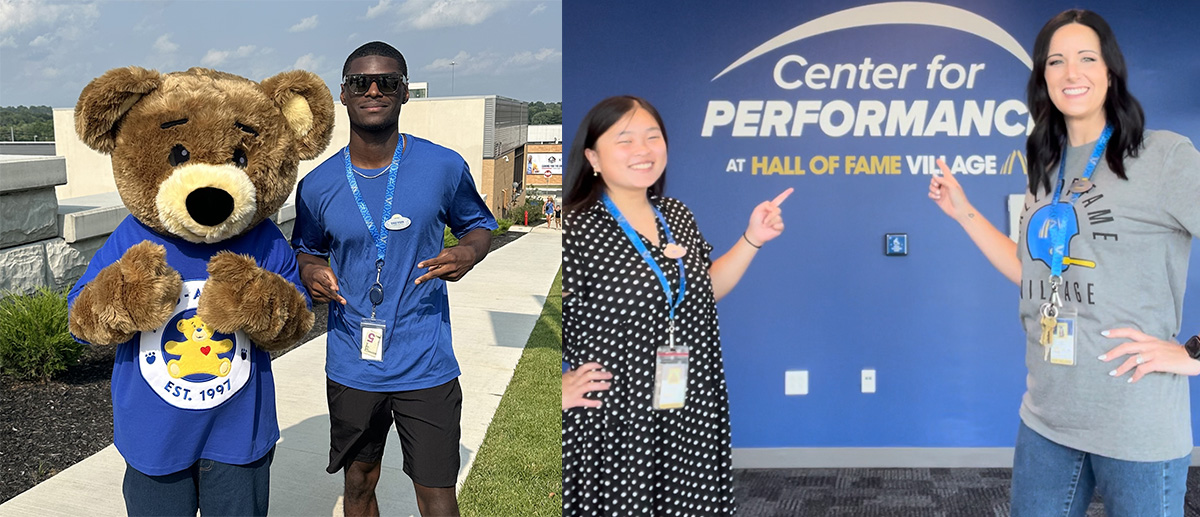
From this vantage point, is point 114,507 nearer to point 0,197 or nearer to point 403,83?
point 403,83

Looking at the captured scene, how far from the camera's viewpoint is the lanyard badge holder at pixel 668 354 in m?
1.90

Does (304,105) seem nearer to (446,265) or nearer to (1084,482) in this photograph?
(446,265)

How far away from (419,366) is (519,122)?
1412 centimetres

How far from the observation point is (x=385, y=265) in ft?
6.32

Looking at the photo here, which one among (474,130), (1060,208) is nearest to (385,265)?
(1060,208)

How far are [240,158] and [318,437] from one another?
186 cm

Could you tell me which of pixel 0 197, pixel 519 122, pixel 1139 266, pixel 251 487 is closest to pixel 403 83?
pixel 251 487

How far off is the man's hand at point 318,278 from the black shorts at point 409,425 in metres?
0.23

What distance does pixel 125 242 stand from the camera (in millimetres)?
1744

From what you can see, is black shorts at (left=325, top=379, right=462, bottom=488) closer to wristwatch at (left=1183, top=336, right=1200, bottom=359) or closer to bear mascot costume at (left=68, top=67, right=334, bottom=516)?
bear mascot costume at (left=68, top=67, right=334, bottom=516)

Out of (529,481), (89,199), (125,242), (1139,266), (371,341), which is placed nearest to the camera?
(1139,266)

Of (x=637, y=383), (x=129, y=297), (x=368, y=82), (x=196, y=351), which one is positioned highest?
(x=368, y=82)

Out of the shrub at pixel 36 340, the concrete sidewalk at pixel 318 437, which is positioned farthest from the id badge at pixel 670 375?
the shrub at pixel 36 340

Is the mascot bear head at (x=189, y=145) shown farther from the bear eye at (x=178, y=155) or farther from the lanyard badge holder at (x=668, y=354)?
the lanyard badge holder at (x=668, y=354)
